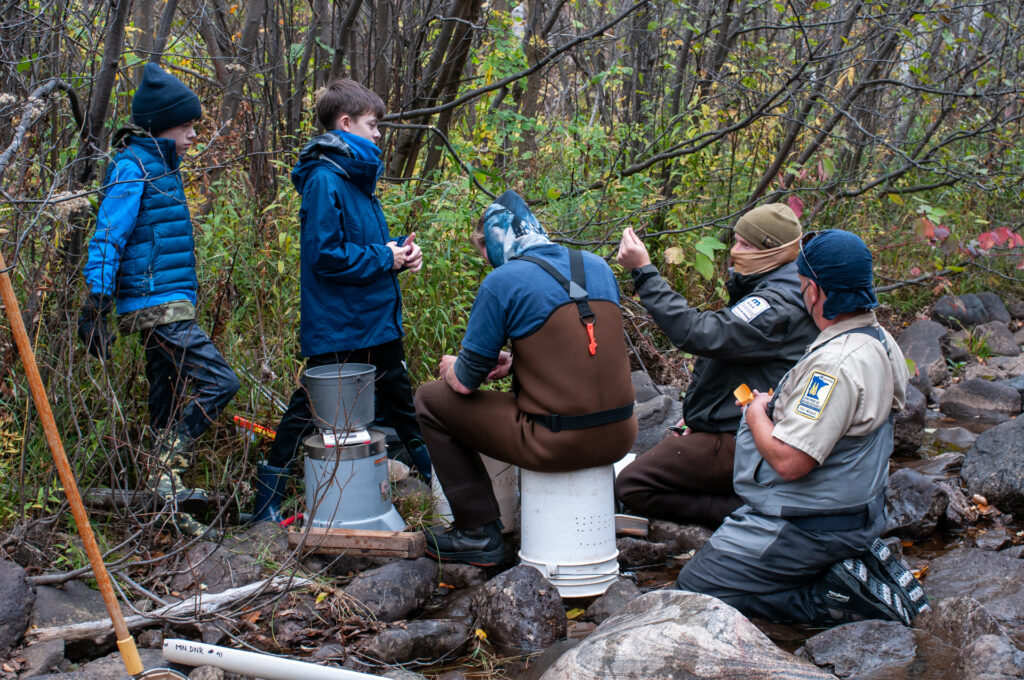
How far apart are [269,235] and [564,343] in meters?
2.70

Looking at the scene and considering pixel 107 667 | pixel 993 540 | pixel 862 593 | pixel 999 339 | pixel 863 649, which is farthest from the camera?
pixel 999 339

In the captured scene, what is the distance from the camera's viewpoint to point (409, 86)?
6527 mm

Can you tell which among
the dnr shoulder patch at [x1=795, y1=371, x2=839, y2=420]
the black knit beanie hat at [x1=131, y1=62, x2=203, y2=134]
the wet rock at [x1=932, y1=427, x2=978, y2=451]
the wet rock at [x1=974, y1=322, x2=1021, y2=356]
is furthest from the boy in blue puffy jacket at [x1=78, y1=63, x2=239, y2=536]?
the wet rock at [x1=974, y1=322, x2=1021, y2=356]

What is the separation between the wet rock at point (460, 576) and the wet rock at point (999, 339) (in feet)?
22.8

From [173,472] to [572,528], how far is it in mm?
1656

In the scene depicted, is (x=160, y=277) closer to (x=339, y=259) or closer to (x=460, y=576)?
(x=339, y=259)

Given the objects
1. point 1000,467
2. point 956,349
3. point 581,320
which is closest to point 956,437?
point 1000,467

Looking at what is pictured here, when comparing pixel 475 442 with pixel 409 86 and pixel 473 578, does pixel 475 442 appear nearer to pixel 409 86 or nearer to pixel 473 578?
pixel 473 578

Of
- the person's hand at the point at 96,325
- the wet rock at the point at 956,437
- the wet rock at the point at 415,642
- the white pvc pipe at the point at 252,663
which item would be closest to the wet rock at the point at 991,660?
the wet rock at the point at 415,642

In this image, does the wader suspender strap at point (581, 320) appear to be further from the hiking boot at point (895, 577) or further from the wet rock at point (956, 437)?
the wet rock at point (956, 437)

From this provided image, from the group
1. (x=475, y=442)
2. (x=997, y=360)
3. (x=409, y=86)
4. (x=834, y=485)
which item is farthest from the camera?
(x=997, y=360)

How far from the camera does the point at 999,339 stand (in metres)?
9.37

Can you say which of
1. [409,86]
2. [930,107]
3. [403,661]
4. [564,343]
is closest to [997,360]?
[930,107]

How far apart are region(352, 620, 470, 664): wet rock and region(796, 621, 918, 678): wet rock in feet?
4.20
